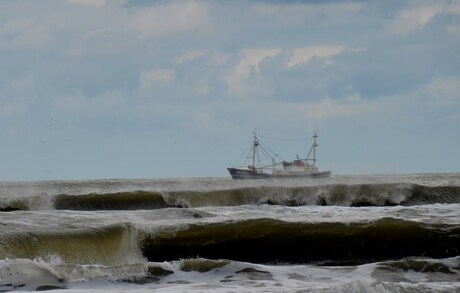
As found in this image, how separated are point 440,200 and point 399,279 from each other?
24797mm

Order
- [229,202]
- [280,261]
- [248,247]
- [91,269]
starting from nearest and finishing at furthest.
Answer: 1. [91,269]
2. [280,261]
3. [248,247]
4. [229,202]

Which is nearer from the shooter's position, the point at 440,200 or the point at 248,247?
the point at 248,247

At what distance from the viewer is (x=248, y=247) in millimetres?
16812

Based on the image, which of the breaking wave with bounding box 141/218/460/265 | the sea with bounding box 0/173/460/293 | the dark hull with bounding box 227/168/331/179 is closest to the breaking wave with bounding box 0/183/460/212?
the sea with bounding box 0/173/460/293

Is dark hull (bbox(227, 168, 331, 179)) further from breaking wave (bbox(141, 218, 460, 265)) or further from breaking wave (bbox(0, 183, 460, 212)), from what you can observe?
breaking wave (bbox(141, 218, 460, 265))

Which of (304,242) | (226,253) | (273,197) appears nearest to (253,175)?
(273,197)

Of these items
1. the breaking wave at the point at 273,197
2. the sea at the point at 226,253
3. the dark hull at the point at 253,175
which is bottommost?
the sea at the point at 226,253

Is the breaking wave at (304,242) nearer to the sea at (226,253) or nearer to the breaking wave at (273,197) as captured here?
the sea at (226,253)

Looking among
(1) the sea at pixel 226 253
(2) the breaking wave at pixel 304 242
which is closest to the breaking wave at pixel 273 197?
(1) the sea at pixel 226 253

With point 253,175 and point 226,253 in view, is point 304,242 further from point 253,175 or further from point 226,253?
point 253,175

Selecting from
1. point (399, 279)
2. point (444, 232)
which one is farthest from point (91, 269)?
point (444, 232)

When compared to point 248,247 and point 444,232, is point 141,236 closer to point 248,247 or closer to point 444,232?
point 248,247

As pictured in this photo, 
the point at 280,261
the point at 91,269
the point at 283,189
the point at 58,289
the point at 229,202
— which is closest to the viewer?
the point at 58,289

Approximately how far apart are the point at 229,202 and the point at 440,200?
7932 millimetres
